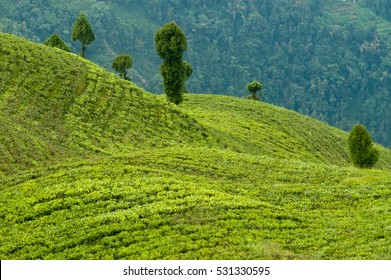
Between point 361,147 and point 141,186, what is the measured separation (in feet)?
94.8

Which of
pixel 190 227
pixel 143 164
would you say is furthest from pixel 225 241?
pixel 143 164

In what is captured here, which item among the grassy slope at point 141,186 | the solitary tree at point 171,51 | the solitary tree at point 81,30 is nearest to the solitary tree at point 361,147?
the grassy slope at point 141,186

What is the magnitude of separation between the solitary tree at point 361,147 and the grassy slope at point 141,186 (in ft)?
23.1

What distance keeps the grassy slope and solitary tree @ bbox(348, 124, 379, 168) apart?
7028mm

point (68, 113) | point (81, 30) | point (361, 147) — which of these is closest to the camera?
point (361, 147)

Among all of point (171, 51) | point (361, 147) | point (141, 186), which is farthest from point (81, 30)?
point (141, 186)

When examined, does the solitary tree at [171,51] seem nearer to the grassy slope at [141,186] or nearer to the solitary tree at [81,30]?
the grassy slope at [141,186]

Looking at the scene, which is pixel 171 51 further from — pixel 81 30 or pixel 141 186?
pixel 141 186

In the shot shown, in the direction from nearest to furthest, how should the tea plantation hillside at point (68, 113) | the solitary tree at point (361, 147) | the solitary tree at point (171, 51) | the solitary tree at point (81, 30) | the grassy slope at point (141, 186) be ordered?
the grassy slope at point (141, 186) < the tea plantation hillside at point (68, 113) < the solitary tree at point (361, 147) < the solitary tree at point (171, 51) < the solitary tree at point (81, 30)

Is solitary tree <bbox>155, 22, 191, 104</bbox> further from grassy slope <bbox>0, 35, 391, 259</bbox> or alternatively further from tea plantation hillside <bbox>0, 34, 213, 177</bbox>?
grassy slope <bbox>0, 35, 391, 259</bbox>

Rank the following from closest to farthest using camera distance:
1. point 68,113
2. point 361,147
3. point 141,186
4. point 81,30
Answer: point 141,186 < point 361,147 < point 68,113 < point 81,30

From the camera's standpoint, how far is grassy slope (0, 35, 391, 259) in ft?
88.1

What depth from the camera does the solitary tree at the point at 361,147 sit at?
179 feet

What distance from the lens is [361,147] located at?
54.8 meters
